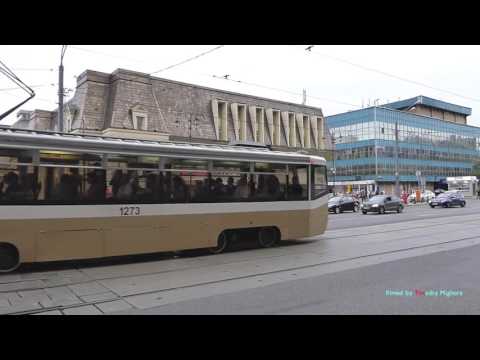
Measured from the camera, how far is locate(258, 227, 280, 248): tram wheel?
36.4ft

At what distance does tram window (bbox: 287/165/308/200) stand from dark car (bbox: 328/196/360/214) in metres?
18.3

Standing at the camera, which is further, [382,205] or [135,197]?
[382,205]

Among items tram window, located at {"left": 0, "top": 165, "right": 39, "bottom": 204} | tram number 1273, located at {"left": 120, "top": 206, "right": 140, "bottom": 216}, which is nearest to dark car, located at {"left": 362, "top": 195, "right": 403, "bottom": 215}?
tram number 1273, located at {"left": 120, "top": 206, "right": 140, "bottom": 216}

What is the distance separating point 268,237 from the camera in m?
11.2

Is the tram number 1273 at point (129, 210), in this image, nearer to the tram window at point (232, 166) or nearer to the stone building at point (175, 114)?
the tram window at point (232, 166)

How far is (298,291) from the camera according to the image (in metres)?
6.30

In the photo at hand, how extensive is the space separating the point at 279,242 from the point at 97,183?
19.2 ft

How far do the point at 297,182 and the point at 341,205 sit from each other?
19584 millimetres

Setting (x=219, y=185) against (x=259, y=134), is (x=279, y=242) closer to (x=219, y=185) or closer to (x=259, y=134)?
(x=219, y=185)

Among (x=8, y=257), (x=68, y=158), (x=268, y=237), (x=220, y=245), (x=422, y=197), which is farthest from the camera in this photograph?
(x=422, y=197)

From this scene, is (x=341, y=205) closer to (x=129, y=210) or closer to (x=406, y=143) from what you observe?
(x=129, y=210)

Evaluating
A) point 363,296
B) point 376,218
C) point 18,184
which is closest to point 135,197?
point 18,184

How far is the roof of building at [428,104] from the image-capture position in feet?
263

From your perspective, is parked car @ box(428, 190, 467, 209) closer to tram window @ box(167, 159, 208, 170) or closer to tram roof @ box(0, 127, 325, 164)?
tram roof @ box(0, 127, 325, 164)
